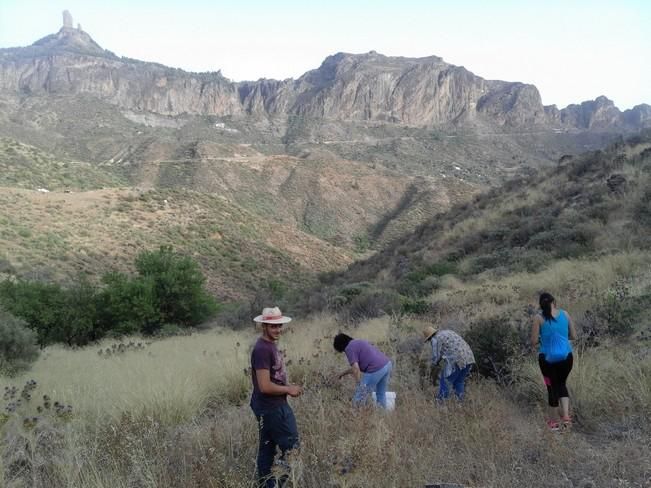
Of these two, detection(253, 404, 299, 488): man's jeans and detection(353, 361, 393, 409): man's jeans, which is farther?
detection(353, 361, 393, 409): man's jeans

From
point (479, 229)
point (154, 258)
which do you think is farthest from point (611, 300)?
point (154, 258)

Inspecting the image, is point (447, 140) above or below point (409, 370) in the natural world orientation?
above

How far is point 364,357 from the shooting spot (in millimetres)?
5250

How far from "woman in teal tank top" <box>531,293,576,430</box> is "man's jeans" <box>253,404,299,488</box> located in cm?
240

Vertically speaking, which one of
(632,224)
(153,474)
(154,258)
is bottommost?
(154,258)

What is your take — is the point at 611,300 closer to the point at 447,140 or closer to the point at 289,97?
the point at 447,140

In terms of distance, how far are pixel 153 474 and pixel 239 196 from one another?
71.0 meters

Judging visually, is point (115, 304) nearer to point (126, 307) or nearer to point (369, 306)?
point (126, 307)

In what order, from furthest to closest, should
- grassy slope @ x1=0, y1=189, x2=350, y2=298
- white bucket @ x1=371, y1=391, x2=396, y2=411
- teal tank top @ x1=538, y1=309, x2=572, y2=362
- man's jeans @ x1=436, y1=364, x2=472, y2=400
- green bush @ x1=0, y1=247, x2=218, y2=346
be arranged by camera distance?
grassy slope @ x1=0, y1=189, x2=350, y2=298 → green bush @ x1=0, y1=247, x2=218, y2=346 → man's jeans @ x1=436, y1=364, x2=472, y2=400 → white bucket @ x1=371, y1=391, x2=396, y2=411 → teal tank top @ x1=538, y1=309, x2=572, y2=362

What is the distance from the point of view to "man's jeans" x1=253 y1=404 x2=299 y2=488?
353 centimetres

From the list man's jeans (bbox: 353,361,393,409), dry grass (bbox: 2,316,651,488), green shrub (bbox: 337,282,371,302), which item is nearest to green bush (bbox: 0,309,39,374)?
dry grass (bbox: 2,316,651,488)

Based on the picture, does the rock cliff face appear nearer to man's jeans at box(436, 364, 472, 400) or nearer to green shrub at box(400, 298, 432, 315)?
green shrub at box(400, 298, 432, 315)

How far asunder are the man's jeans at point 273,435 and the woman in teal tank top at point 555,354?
2.40 meters

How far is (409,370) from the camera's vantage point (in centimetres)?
603
